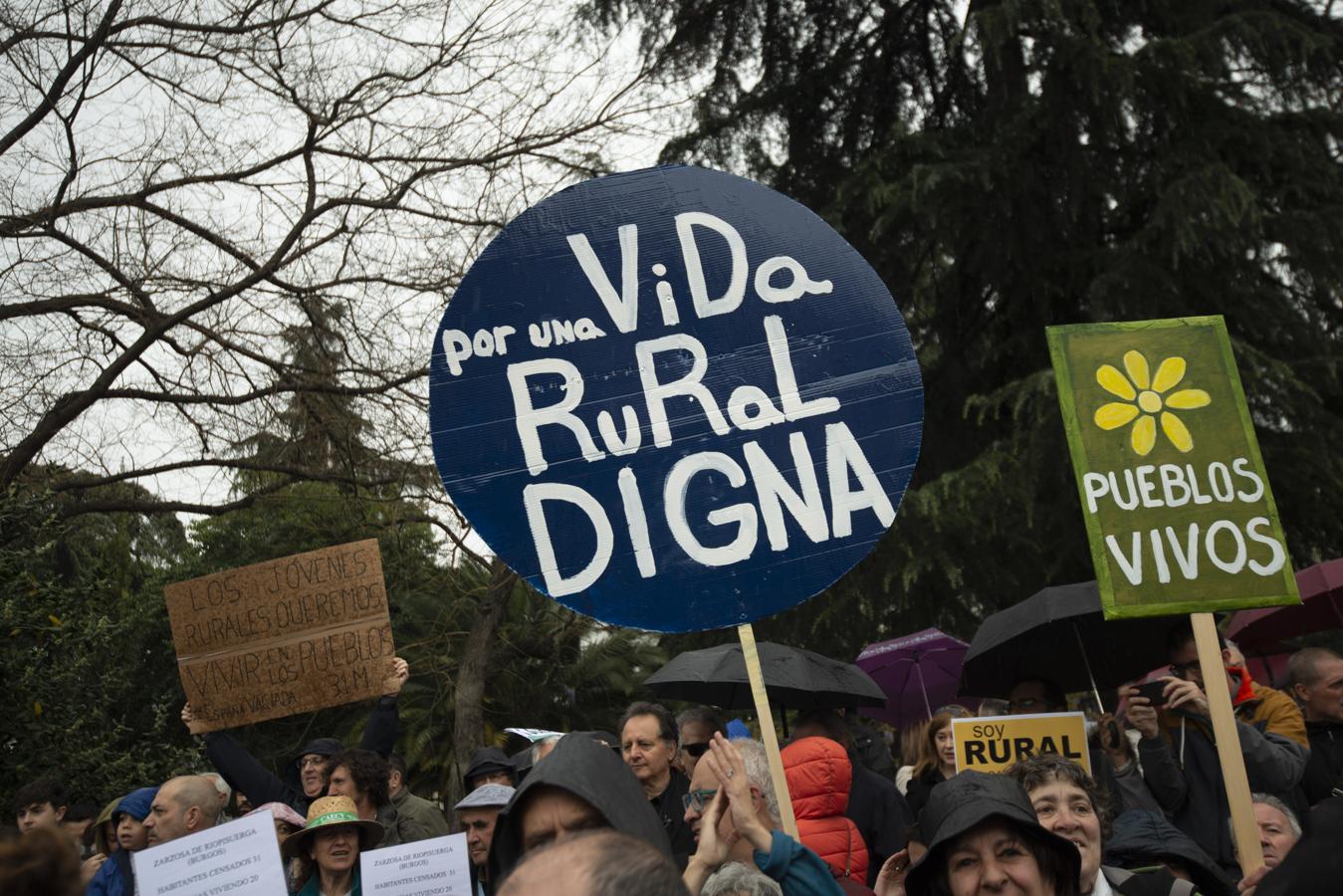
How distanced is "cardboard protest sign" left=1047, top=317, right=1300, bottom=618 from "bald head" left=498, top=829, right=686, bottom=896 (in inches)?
103

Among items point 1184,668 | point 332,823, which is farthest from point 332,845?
point 1184,668

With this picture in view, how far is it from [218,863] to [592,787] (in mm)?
1808

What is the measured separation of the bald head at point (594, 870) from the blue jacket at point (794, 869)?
1276mm

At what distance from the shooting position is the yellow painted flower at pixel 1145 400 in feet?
13.0

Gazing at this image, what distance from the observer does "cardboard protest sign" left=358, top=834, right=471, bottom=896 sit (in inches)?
150

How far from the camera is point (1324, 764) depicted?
4.74 m

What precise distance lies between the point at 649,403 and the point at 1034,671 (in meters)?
3.90

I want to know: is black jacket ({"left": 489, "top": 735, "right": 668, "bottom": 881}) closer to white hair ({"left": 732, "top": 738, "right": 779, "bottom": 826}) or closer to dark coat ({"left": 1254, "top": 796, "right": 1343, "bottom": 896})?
white hair ({"left": 732, "top": 738, "right": 779, "bottom": 826})

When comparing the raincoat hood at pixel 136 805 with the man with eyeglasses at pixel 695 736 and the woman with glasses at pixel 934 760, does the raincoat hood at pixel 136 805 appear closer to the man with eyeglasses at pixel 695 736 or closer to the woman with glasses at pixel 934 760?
the man with eyeglasses at pixel 695 736

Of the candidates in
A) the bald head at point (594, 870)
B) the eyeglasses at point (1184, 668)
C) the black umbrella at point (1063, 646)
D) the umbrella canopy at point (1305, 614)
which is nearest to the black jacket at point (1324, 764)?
the eyeglasses at point (1184, 668)

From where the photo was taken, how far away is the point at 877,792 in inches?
217

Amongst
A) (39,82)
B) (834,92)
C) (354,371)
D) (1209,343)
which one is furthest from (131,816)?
(834,92)

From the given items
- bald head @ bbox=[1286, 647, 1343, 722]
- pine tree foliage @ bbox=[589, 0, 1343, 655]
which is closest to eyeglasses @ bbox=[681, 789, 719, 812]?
bald head @ bbox=[1286, 647, 1343, 722]

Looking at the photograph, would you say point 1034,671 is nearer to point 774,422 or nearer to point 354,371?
point 774,422
